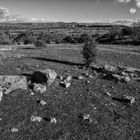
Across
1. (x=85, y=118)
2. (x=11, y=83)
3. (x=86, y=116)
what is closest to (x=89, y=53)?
(x=11, y=83)

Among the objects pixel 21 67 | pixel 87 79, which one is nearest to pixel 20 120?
pixel 87 79

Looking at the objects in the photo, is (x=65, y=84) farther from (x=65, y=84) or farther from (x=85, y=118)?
(x=85, y=118)

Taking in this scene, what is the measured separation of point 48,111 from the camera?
27.3ft

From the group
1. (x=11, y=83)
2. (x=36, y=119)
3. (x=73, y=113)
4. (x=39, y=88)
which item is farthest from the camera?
(x=39, y=88)

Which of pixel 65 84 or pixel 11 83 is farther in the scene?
pixel 65 84

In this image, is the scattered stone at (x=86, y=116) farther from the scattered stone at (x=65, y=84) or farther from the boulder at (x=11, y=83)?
the boulder at (x=11, y=83)

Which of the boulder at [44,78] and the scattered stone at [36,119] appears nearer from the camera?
the scattered stone at [36,119]

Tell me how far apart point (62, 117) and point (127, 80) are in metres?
6.30

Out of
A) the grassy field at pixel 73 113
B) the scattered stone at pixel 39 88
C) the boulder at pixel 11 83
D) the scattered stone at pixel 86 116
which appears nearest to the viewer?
the grassy field at pixel 73 113

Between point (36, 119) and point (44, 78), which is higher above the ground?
point (44, 78)

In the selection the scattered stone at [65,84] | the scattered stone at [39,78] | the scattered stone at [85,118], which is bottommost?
the scattered stone at [85,118]

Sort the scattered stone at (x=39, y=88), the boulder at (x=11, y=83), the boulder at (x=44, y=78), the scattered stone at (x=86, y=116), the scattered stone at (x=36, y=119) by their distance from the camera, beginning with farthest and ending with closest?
1. the boulder at (x=44, y=78)
2. the scattered stone at (x=39, y=88)
3. the boulder at (x=11, y=83)
4. the scattered stone at (x=86, y=116)
5. the scattered stone at (x=36, y=119)

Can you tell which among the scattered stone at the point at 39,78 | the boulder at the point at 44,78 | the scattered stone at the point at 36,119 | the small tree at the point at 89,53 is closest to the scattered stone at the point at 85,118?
the scattered stone at the point at 36,119

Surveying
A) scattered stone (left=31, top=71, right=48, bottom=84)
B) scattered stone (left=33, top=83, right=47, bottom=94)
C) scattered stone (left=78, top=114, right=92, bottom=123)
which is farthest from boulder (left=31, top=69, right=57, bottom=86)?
scattered stone (left=78, top=114, right=92, bottom=123)
